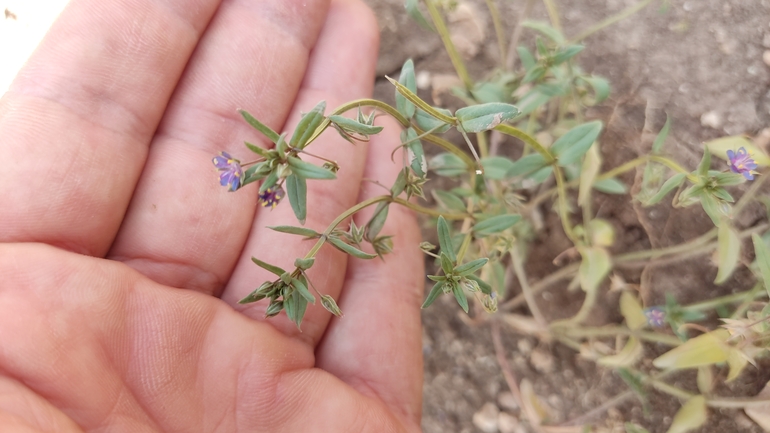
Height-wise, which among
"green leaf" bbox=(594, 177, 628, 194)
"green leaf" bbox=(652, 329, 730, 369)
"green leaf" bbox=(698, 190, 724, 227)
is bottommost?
"green leaf" bbox=(652, 329, 730, 369)

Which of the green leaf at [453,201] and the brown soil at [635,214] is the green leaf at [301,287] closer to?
the green leaf at [453,201]

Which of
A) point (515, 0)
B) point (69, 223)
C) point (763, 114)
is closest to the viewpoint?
point (69, 223)

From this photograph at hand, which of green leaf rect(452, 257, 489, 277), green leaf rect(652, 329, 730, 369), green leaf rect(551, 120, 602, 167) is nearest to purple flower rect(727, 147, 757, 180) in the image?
green leaf rect(551, 120, 602, 167)

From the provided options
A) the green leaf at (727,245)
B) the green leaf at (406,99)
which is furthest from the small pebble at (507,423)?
the green leaf at (406,99)

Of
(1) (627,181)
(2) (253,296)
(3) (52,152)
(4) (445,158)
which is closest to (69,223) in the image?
(3) (52,152)

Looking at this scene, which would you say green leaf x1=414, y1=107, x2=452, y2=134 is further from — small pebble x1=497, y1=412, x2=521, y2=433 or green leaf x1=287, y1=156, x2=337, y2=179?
small pebble x1=497, y1=412, x2=521, y2=433

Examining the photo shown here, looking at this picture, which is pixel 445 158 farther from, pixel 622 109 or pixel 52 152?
pixel 52 152

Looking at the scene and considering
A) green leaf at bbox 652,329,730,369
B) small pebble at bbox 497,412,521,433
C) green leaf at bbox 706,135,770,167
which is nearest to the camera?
green leaf at bbox 652,329,730,369
